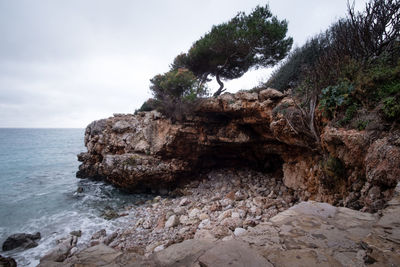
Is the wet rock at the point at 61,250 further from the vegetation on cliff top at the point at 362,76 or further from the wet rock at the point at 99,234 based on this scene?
the vegetation on cliff top at the point at 362,76

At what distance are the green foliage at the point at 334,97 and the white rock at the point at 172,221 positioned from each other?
16.4 ft

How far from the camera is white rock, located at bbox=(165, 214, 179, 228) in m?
4.98

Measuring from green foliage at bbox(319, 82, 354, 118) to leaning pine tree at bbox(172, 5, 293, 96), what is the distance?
17.1 ft

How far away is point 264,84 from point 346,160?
5562 millimetres

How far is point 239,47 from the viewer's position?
8492 millimetres

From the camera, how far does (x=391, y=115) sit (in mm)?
2707

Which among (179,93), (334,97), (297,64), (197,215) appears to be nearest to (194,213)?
(197,215)

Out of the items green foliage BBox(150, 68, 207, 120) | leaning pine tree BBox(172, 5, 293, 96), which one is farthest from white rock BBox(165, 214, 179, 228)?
leaning pine tree BBox(172, 5, 293, 96)

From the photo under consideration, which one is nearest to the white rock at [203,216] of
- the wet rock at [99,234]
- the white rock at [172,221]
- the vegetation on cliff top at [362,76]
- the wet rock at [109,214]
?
the white rock at [172,221]

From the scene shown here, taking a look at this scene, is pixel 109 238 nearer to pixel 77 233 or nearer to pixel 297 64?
pixel 77 233

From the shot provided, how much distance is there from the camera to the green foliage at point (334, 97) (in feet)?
12.1

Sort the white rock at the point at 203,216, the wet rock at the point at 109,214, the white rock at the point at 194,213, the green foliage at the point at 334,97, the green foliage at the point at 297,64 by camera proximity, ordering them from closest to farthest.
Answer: the green foliage at the point at 334,97 → the white rock at the point at 203,216 → the white rock at the point at 194,213 → the wet rock at the point at 109,214 → the green foliage at the point at 297,64

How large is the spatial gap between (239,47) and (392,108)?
23.3ft

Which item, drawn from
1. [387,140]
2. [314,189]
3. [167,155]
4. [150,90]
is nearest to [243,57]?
[150,90]
